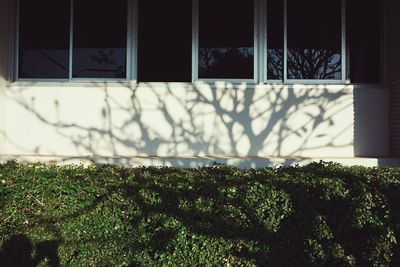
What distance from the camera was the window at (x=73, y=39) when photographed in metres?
7.04

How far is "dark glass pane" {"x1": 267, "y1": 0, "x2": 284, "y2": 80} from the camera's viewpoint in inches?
274

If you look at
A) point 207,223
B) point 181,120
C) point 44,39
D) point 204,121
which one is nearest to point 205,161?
point 204,121

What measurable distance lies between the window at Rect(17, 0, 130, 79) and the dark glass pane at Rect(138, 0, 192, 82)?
12.6 inches

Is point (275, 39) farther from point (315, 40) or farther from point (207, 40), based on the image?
point (207, 40)

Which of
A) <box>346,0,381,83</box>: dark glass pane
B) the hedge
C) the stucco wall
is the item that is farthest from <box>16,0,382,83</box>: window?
the hedge

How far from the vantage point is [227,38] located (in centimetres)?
698

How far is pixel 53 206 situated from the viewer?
404 cm

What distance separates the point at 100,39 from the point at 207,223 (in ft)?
14.8

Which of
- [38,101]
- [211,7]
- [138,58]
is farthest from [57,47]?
[211,7]

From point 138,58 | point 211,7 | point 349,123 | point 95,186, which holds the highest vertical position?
point 211,7

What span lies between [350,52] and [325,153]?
1.85 meters

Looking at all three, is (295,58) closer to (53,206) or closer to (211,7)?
(211,7)

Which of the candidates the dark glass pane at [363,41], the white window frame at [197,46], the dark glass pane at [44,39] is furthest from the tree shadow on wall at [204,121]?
the dark glass pane at [44,39]

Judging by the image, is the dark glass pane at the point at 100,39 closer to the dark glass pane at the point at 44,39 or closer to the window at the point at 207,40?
the window at the point at 207,40
